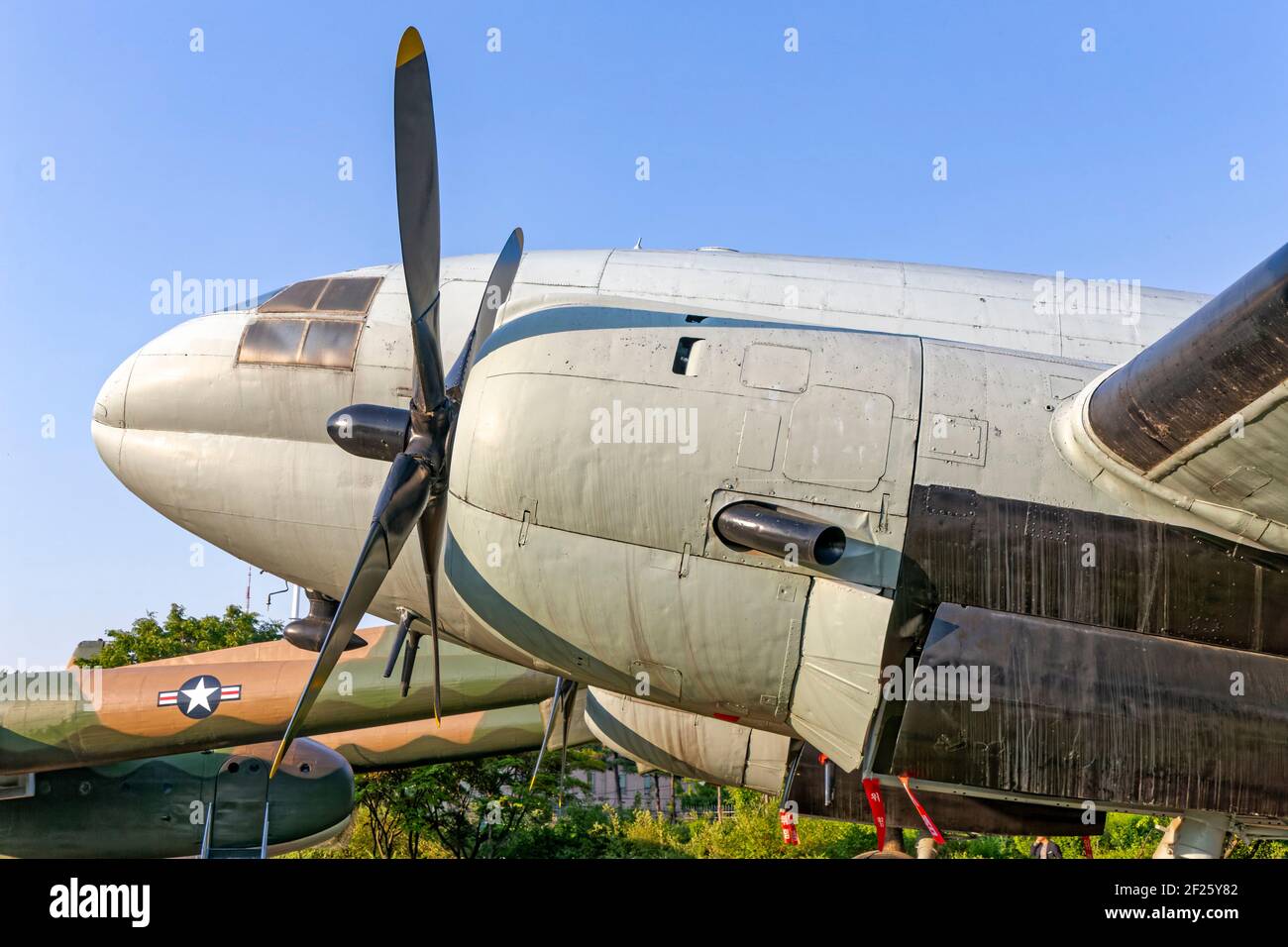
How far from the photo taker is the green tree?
34.6 m

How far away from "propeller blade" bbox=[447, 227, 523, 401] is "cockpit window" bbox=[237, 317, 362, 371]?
1763mm

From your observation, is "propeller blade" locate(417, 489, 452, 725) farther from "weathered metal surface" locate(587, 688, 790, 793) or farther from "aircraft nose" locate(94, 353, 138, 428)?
"aircraft nose" locate(94, 353, 138, 428)

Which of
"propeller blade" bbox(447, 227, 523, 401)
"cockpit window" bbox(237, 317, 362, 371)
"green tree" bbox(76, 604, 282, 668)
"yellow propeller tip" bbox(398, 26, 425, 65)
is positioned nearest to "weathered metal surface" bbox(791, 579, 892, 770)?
"propeller blade" bbox(447, 227, 523, 401)

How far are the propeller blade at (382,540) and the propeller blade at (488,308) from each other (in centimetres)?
85

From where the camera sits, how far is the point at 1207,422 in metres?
6.54

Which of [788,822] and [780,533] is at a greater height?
[780,533]

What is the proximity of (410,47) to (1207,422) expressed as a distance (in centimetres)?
594

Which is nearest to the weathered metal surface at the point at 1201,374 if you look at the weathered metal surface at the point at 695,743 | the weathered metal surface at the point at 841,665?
the weathered metal surface at the point at 841,665

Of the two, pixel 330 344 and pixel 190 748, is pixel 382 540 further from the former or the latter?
pixel 190 748

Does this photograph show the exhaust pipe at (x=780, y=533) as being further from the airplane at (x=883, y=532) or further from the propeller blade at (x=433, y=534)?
the propeller blade at (x=433, y=534)

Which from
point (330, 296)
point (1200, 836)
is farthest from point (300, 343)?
point (1200, 836)
